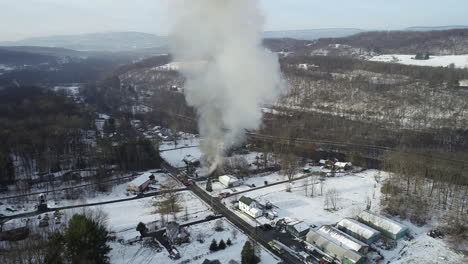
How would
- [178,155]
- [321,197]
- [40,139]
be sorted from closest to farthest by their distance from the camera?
[321,197], [40,139], [178,155]

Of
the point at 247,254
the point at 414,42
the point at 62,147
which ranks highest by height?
the point at 414,42

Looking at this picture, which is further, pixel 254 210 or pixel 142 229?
pixel 254 210

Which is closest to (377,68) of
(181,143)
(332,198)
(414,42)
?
(414,42)

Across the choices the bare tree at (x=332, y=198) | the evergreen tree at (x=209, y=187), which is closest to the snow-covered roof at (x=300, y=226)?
the bare tree at (x=332, y=198)

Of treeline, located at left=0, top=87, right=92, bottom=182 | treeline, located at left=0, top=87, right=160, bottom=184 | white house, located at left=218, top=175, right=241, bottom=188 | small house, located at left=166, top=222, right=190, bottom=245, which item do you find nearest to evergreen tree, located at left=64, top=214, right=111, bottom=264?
small house, located at left=166, top=222, right=190, bottom=245

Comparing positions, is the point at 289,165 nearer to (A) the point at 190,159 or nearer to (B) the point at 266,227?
(A) the point at 190,159

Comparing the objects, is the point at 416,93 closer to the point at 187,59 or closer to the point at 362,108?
the point at 362,108
